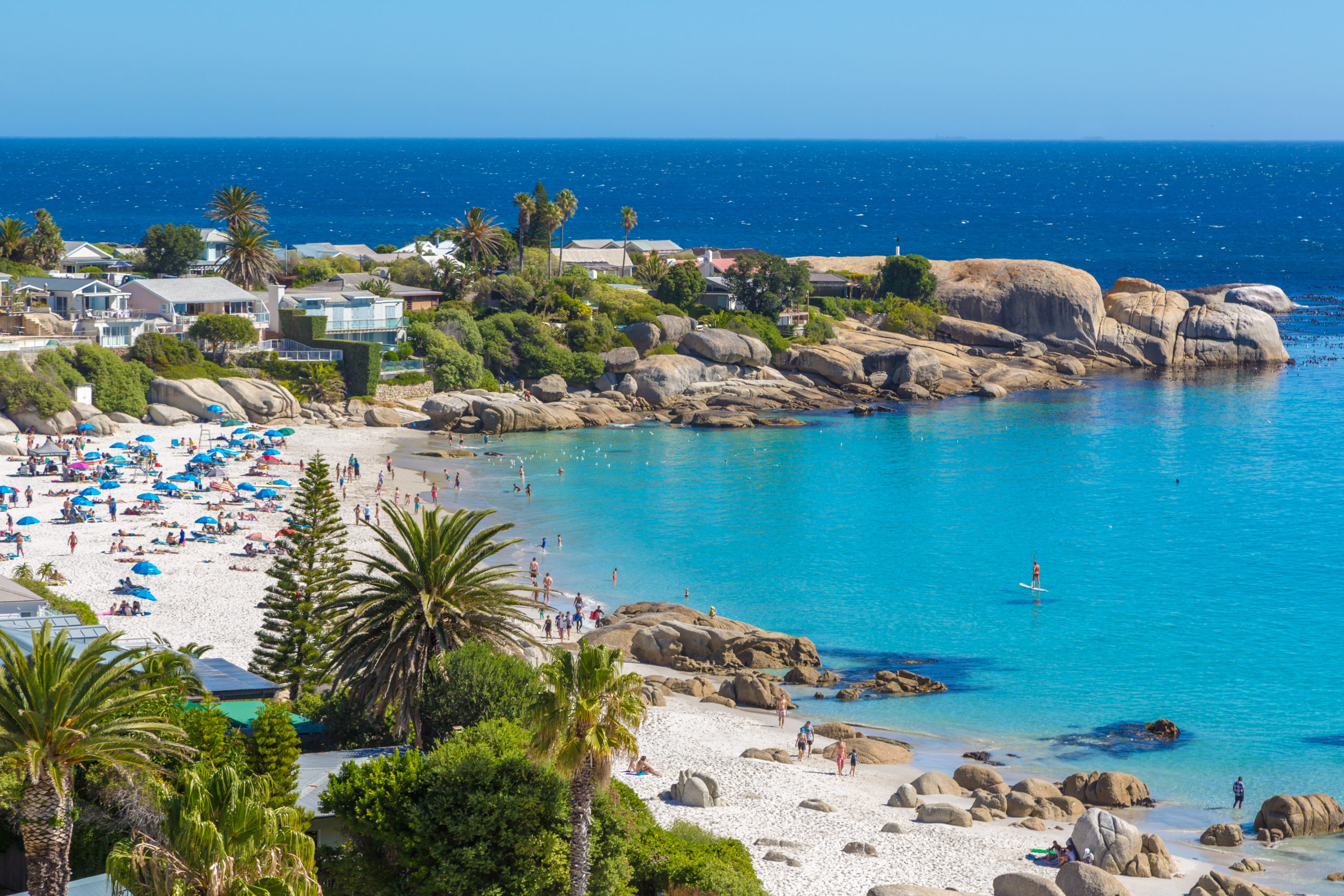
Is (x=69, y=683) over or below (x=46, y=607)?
over

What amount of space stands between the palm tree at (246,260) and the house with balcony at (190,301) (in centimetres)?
389

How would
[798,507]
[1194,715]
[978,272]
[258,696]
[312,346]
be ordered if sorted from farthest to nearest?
[978,272] < [312,346] < [798,507] < [1194,715] < [258,696]

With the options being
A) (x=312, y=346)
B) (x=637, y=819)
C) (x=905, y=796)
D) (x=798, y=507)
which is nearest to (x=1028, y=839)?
(x=905, y=796)

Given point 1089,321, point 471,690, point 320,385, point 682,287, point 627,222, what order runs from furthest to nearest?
point 1089,321 → point 627,222 → point 682,287 → point 320,385 → point 471,690

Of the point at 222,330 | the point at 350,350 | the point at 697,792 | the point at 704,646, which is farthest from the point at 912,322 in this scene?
the point at 697,792

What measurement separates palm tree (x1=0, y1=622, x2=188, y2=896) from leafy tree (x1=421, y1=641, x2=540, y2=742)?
734cm

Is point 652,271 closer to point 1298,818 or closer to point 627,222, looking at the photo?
point 627,222

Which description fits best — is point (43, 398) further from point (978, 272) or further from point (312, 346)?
point (978, 272)

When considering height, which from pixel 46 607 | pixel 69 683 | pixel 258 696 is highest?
pixel 69 683

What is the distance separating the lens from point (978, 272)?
98.5m

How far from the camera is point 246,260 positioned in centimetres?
7756

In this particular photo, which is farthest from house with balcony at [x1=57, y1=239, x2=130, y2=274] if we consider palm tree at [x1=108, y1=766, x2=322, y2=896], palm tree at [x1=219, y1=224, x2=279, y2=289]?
palm tree at [x1=108, y1=766, x2=322, y2=896]

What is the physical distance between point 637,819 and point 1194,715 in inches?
796

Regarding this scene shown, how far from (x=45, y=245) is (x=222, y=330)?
22.7m
